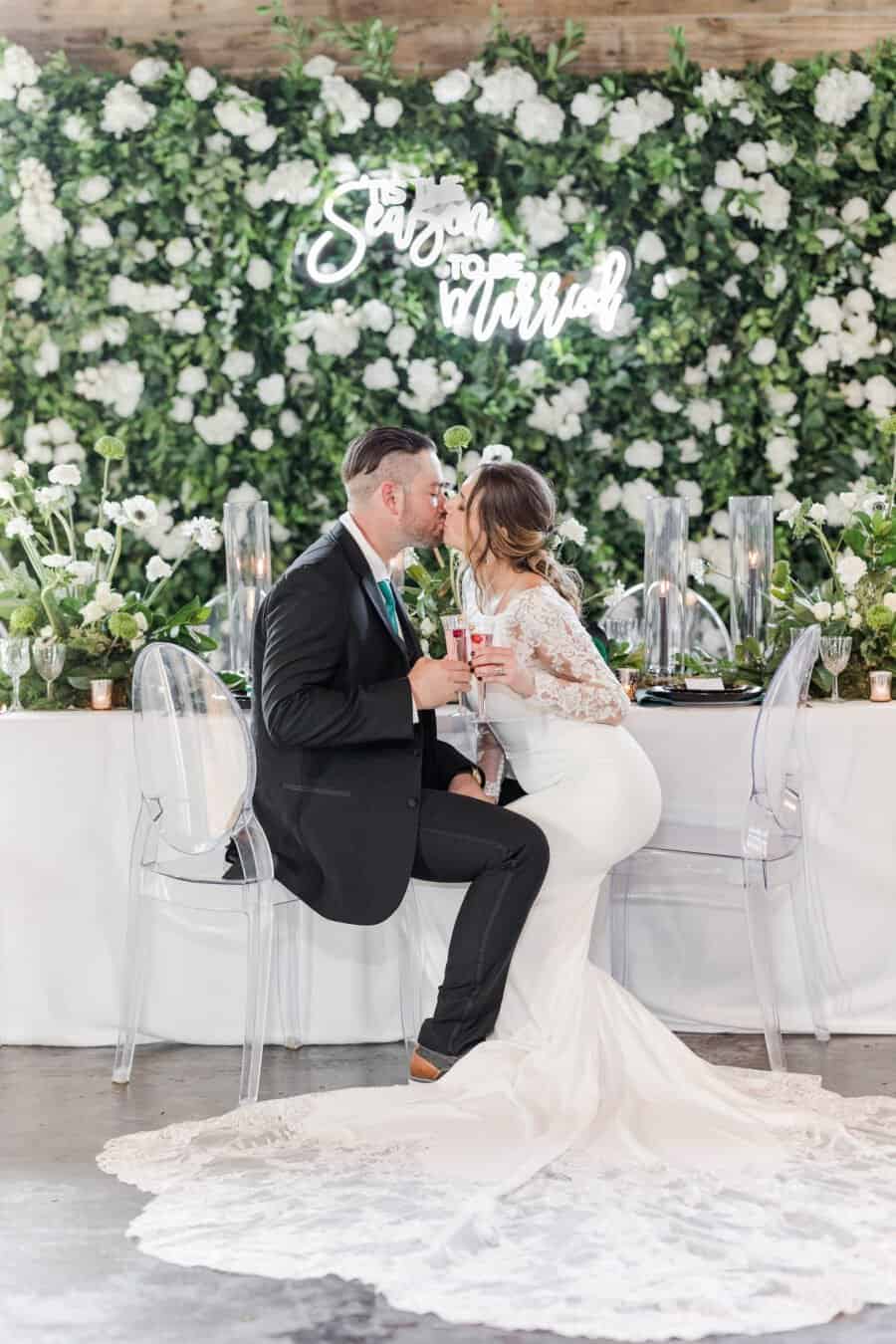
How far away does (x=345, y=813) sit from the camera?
3520mm

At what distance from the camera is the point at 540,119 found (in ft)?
20.3

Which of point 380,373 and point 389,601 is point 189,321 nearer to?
point 380,373

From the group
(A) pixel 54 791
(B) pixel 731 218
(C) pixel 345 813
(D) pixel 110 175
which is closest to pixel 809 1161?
(C) pixel 345 813

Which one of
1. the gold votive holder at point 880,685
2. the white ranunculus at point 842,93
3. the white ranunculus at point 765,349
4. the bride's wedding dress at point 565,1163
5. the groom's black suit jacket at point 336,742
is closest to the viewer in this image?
the bride's wedding dress at point 565,1163

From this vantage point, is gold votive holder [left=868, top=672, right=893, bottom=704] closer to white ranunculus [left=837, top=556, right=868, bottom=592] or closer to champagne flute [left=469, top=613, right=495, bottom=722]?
white ranunculus [left=837, top=556, right=868, bottom=592]

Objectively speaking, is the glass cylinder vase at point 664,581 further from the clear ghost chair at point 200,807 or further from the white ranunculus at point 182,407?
the white ranunculus at point 182,407

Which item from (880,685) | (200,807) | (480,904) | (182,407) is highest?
(182,407)

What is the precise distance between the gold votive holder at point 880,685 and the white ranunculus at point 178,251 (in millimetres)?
3363

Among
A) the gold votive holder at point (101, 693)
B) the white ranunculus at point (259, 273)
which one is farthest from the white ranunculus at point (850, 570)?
the white ranunculus at point (259, 273)

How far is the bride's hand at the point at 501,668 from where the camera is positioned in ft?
11.5

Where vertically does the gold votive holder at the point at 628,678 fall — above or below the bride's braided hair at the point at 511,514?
below

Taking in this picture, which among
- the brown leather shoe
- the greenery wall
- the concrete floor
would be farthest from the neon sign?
the brown leather shoe

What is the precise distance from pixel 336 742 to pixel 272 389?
3.11 m

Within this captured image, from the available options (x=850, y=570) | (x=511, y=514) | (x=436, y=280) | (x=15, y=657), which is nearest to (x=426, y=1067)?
(x=511, y=514)
